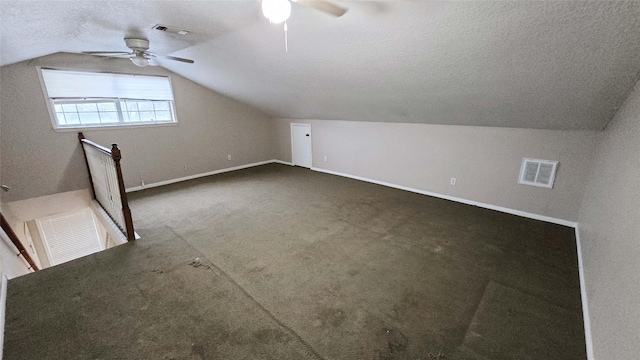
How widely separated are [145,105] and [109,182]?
222 centimetres

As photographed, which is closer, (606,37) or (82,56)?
(606,37)

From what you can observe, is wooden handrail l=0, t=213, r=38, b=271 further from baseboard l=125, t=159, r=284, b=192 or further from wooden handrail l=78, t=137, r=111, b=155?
baseboard l=125, t=159, r=284, b=192

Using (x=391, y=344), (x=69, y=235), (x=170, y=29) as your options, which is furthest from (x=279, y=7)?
(x=69, y=235)

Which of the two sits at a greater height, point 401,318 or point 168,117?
point 168,117

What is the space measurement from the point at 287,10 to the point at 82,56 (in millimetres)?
4588

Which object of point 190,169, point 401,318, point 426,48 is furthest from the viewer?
point 190,169

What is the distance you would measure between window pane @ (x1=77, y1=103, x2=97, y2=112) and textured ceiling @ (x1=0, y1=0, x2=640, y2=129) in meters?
1.17

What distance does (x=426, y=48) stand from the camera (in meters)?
2.36

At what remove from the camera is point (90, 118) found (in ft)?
14.8

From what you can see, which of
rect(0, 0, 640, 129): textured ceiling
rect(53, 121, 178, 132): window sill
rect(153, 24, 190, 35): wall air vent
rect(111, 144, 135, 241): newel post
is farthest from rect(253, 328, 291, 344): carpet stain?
rect(53, 121, 178, 132): window sill

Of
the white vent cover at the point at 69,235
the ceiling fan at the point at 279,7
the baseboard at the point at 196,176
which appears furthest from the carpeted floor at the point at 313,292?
the white vent cover at the point at 69,235

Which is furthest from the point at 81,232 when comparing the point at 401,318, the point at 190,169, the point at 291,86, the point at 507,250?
the point at 507,250

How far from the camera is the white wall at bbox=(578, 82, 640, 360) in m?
1.29

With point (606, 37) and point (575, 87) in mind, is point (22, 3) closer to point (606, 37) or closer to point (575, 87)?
point (606, 37)
